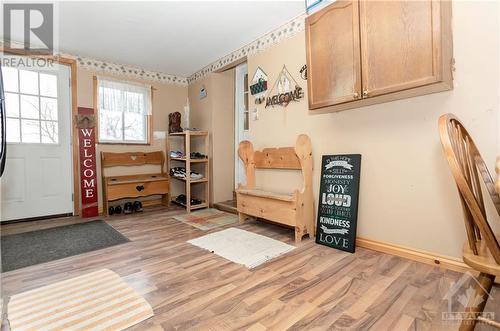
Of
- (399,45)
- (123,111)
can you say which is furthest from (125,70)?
(399,45)

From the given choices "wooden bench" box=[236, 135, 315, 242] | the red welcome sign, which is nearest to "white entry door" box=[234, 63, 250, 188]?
"wooden bench" box=[236, 135, 315, 242]

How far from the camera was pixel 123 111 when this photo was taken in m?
3.78

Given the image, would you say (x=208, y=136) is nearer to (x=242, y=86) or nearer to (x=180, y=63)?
(x=242, y=86)

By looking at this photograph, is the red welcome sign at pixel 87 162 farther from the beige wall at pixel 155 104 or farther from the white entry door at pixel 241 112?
the white entry door at pixel 241 112

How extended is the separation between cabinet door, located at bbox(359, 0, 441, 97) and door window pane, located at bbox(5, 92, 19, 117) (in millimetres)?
3924

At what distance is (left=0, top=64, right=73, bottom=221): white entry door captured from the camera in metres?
2.99

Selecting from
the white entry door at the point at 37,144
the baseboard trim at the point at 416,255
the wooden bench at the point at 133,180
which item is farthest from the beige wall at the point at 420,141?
the white entry door at the point at 37,144

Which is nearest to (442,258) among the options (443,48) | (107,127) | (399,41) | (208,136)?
(443,48)

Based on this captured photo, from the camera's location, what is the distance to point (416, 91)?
1630 millimetres

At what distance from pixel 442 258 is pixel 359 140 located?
106cm

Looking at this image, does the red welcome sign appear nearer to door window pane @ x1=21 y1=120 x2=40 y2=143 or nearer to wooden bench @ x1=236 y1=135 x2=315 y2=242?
door window pane @ x1=21 y1=120 x2=40 y2=143

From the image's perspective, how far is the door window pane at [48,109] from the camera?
3207 mm

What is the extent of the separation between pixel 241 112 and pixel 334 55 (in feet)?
7.14

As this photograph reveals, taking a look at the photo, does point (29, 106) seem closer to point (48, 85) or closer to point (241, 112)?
point (48, 85)
